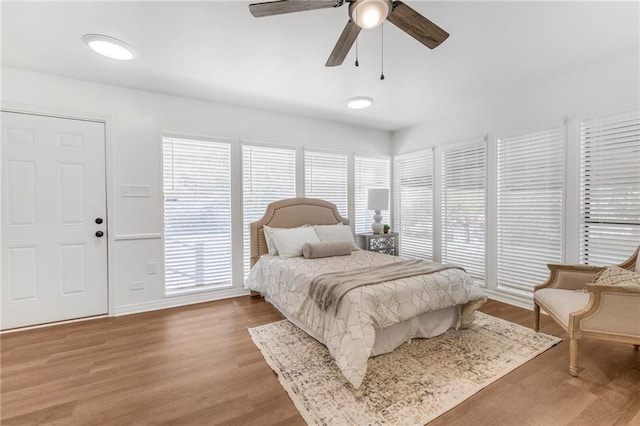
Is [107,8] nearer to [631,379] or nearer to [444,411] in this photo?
→ [444,411]

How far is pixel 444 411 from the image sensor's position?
1.77 metres

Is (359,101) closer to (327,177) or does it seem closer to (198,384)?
(327,177)

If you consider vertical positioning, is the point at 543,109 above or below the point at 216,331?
above

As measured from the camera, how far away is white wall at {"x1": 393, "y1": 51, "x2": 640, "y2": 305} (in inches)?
109

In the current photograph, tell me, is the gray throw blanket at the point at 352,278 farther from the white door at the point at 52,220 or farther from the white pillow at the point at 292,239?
the white door at the point at 52,220

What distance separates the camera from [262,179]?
425 centimetres

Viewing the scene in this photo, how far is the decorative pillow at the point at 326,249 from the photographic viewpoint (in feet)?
11.2

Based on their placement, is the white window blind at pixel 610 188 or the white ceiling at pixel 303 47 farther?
the white window blind at pixel 610 188

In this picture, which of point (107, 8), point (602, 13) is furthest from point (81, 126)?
point (602, 13)

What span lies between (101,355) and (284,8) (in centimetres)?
304

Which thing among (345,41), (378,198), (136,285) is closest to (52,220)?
(136,285)

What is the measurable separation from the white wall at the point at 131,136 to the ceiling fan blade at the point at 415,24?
2921mm

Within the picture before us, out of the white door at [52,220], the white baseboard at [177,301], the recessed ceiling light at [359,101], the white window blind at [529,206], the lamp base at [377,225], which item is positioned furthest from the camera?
the lamp base at [377,225]

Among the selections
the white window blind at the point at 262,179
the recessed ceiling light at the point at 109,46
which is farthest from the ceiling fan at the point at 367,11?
the white window blind at the point at 262,179
